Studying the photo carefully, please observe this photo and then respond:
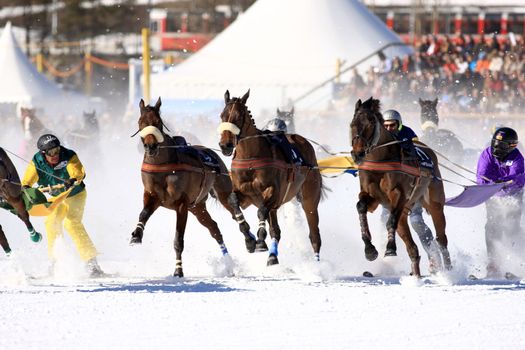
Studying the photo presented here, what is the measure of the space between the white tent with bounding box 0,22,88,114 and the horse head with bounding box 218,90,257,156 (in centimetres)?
2191

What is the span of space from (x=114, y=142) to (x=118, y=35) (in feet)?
109

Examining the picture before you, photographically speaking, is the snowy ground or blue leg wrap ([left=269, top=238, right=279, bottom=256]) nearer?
the snowy ground

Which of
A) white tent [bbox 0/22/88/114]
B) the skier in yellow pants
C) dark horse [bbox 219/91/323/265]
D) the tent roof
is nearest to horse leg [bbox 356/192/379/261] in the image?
dark horse [bbox 219/91/323/265]

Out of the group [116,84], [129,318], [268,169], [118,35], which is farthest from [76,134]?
[118,35]

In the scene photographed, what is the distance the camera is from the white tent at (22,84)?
3428cm

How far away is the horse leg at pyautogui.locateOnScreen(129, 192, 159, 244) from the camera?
12422 millimetres

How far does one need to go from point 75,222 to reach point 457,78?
1516 centimetres

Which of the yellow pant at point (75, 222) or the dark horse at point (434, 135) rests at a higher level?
the dark horse at point (434, 135)

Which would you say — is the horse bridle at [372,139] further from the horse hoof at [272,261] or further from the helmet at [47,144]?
the helmet at [47,144]

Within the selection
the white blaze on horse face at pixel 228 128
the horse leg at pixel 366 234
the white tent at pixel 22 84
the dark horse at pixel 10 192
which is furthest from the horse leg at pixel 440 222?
the white tent at pixel 22 84

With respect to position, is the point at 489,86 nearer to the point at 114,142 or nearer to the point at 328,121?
the point at 328,121

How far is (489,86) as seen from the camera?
26.4m

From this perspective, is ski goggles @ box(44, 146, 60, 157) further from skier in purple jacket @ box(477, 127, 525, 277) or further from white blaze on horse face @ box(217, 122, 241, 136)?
skier in purple jacket @ box(477, 127, 525, 277)

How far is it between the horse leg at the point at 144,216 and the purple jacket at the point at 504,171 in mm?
3773
